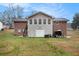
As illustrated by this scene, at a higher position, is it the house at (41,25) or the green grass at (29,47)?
the house at (41,25)

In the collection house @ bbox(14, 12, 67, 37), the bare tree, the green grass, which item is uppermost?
the bare tree

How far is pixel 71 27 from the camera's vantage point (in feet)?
11.5

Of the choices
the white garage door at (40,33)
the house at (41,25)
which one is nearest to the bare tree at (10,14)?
the house at (41,25)

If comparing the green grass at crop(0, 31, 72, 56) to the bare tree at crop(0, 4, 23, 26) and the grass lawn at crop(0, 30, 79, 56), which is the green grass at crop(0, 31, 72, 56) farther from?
the bare tree at crop(0, 4, 23, 26)

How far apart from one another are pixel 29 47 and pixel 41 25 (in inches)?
10.0

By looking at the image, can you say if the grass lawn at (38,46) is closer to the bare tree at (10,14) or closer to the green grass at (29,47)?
the green grass at (29,47)

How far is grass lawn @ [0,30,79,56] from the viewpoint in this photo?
136 inches

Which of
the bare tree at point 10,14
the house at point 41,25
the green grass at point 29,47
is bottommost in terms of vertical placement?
the green grass at point 29,47

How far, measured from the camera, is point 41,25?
11.4 ft

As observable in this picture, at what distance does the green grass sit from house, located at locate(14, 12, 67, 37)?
71 mm

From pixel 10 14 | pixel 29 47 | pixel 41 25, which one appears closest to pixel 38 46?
pixel 29 47

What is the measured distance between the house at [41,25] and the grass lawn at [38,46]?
0.23 ft

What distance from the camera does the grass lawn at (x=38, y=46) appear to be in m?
3.46

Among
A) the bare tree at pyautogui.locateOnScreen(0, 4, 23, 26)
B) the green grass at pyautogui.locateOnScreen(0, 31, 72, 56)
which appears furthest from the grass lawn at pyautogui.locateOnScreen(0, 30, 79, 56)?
the bare tree at pyautogui.locateOnScreen(0, 4, 23, 26)
